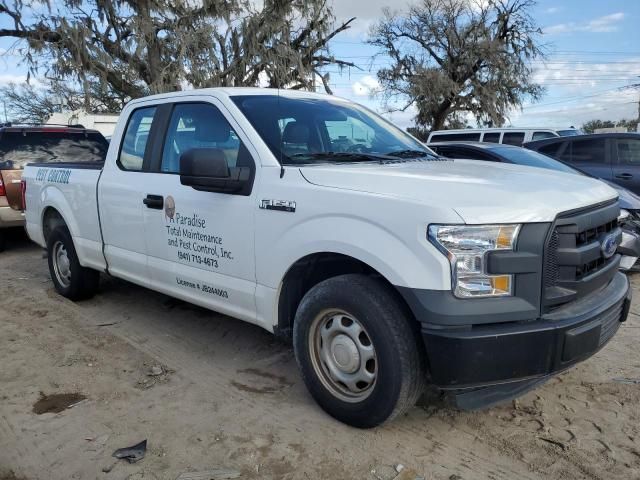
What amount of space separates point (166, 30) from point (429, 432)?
59.2 feet

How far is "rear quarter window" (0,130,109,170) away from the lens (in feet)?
26.9

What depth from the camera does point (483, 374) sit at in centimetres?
260

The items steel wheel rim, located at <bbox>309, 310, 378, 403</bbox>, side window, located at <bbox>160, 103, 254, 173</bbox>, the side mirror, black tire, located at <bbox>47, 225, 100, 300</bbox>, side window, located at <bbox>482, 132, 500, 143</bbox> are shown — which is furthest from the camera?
side window, located at <bbox>482, 132, 500, 143</bbox>

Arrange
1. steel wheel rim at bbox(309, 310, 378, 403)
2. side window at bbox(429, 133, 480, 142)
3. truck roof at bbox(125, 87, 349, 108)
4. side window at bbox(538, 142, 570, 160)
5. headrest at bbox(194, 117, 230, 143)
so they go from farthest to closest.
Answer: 1. side window at bbox(429, 133, 480, 142)
2. side window at bbox(538, 142, 570, 160)
3. truck roof at bbox(125, 87, 349, 108)
4. headrest at bbox(194, 117, 230, 143)
5. steel wheel rim at bbox(309, 310, 378, 403)

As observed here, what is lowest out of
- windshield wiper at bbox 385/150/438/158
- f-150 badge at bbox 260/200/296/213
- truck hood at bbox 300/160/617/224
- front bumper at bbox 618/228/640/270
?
front bumper at bbox 618/228/640/270

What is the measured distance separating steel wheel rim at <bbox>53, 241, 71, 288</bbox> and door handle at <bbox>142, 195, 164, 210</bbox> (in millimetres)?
1978

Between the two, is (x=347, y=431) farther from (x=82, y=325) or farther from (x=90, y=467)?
(x=82, y=325)

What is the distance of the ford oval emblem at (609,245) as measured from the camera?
3.00 m

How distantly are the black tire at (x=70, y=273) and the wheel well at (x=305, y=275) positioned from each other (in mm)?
2907

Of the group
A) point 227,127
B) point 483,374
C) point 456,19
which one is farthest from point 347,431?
point 456,19

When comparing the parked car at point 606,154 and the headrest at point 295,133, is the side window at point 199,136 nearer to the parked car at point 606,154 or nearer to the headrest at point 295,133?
the headrest at point 295,133

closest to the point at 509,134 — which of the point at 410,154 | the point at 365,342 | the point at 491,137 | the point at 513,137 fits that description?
the point at 513,137

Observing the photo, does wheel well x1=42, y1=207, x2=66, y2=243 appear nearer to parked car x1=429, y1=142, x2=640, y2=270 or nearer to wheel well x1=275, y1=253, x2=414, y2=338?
wheel well x1=275, y1=253, x2=414, y2=338

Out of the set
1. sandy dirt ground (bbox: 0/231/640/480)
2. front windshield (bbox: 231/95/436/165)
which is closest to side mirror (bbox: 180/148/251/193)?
front windshield (bbox: 231/95/436/165)
